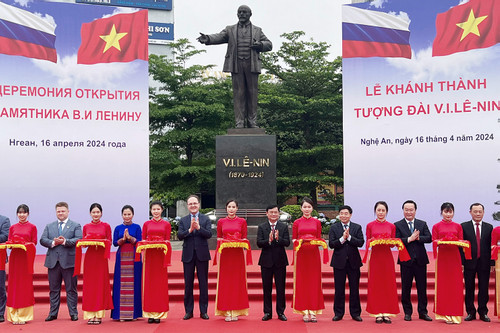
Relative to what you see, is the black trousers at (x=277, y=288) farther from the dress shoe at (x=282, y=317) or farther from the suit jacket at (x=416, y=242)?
the suit jacket at (x=416, y=242)

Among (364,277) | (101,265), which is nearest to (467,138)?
(364,277)

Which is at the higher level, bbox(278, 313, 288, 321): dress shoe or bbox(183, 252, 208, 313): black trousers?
bbox(183, 252, 208, 313): black trousers

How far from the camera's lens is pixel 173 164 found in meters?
17.9

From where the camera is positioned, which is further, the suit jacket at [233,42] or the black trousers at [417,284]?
the suit jacket at [233,42]

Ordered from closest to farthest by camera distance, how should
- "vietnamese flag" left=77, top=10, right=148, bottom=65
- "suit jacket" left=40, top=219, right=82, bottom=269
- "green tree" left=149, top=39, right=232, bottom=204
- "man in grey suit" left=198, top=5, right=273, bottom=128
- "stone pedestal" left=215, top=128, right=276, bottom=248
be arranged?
1. "suit jacket" left=40, top=219, right=82, bottom=269
2. "stone pedestal" left=215, top=128, right=276, bottom=248
3. "man in grey suit" left=198, top=5, right=273, bottom=128
4. "vietnamese flag" left=77, top=10, right=148, bottom=65
5. "green tree" left=149, top=39, right=232, bottom=204

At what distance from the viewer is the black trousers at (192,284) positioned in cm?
689

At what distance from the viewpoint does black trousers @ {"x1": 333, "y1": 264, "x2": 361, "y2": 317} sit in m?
6.81

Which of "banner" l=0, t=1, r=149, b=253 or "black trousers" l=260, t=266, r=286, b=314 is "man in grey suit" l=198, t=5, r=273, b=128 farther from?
"black trousers" l=260, t=266, r=286, b=314

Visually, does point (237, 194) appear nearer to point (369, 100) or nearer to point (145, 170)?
point (145, 170)

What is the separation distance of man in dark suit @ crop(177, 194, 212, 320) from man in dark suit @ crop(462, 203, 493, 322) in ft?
10.0

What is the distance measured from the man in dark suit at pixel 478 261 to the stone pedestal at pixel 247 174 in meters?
4.32

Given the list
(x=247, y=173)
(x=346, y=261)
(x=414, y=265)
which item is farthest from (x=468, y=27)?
(x=346, y=261)

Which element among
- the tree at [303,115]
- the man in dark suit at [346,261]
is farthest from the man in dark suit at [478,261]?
the tree at [303,115]

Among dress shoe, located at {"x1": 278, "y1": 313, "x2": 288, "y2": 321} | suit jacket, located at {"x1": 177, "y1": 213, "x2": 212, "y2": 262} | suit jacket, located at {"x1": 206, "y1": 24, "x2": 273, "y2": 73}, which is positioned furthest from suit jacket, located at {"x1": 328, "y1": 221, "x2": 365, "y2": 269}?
suit jacket, located at {"x1": 206, "y1": 24, "x2": 273, "y2": 73}
